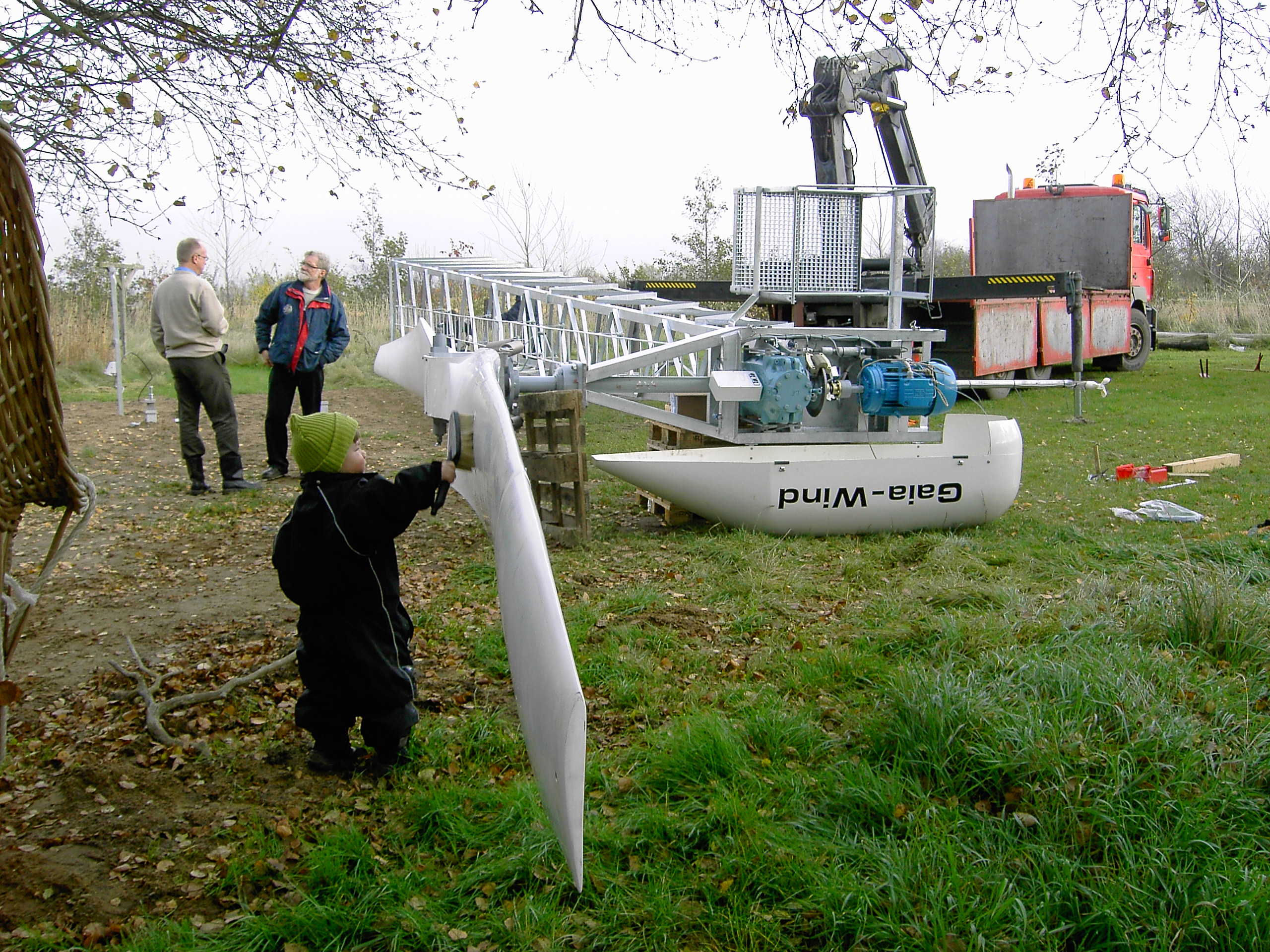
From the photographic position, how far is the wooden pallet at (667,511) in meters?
6.50

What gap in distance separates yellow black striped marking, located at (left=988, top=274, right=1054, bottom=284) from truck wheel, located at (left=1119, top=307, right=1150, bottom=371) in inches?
214

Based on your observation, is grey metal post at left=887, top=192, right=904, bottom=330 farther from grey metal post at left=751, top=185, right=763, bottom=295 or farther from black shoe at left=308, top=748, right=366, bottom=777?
black shoe at left=308, top=748, right=366, bottom=777

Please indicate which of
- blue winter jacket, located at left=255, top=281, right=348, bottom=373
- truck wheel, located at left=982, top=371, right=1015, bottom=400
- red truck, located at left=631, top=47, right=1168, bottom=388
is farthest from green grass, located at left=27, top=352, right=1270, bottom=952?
truck wheel, located at left=982, top=371, right=1015, bottom=400

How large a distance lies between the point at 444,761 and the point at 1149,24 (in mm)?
3657

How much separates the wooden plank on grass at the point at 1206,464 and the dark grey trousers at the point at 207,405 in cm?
747

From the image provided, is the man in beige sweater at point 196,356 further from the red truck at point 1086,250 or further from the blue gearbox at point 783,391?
the red truck at point 1086,250

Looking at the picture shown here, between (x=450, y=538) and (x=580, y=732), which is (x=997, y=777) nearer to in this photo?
(x=580, y=732)

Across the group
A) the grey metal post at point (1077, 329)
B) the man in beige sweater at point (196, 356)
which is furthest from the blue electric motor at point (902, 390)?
the grey metal post at point (1077, 329)

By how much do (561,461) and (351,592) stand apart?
293 centimetres

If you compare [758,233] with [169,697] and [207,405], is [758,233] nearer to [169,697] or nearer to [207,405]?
[207,405]

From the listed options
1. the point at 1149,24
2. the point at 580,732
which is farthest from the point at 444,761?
the point at 1149,24

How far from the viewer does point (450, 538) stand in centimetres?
638

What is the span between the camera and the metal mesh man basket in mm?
1724

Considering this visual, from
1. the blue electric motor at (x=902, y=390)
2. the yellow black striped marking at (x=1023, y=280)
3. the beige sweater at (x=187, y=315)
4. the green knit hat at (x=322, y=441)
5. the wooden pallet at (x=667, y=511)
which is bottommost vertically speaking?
the wooden pallet at (x=667, y=511)
